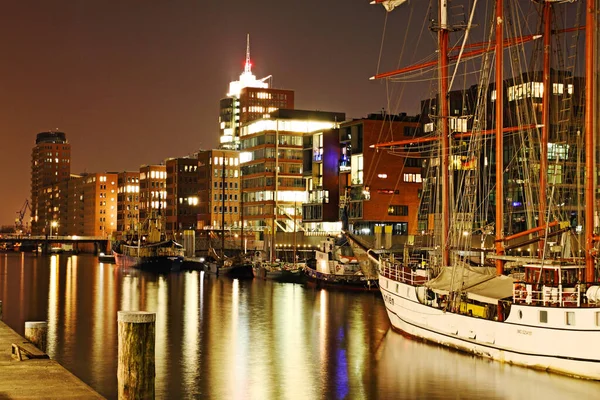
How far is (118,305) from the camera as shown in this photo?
81.0m

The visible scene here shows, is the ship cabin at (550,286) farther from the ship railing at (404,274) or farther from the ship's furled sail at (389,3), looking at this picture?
the ship's furled sail at (389,3)

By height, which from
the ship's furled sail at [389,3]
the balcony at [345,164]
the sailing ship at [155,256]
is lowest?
the sailing ship at [155,256]

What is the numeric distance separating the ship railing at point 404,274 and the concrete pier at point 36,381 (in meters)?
26.3

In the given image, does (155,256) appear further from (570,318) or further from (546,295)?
(570,318)

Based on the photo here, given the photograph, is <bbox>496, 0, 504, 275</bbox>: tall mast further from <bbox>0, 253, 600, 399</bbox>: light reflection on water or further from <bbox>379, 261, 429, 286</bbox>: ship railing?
<bbox>0, 253, 600, 399</bbox>: light reflection on water

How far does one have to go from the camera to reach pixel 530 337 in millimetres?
39188

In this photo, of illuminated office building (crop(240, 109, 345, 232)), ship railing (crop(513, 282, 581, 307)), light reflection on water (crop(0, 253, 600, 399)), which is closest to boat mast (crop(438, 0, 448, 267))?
light reflection on water (crop(0, 253, 600, 399))

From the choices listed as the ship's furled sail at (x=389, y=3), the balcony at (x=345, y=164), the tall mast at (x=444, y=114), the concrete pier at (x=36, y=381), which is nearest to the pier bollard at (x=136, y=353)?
the concrete pier at (x=36, y=381)

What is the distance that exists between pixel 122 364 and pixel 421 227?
367ft

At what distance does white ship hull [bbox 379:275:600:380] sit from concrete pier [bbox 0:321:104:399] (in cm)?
2058

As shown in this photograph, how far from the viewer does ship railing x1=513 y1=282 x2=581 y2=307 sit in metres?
38.0

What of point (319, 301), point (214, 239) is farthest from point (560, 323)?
point (214, 239)

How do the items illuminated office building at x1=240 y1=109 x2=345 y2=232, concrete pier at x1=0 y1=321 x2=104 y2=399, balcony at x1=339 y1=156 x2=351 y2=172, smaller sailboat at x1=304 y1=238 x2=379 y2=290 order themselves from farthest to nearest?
1. illuminated office building at x1=240 y1=109 x2=345 y2=232
2. balcony at x1=339 y1=156 x2=351 y2=172
3. smaller sailboat at x1=304 y1=238 x2=379 y2=290
4. concrete pier at x1=0 y1=321 x2=104 y2=399

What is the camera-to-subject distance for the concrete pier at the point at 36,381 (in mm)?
24969
